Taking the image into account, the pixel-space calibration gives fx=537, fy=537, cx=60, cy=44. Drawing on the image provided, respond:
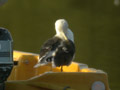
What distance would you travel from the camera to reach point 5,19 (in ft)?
48.8

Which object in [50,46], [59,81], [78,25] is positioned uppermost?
[78,25]

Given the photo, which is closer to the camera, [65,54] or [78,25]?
[65,54]

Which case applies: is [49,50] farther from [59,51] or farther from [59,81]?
[59,81]

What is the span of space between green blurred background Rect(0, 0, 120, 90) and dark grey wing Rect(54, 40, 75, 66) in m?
4.75

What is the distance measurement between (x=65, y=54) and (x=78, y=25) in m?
11.4

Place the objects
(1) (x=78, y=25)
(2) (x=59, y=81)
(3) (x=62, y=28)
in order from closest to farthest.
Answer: (2) (x=59, y=81) → (3) (x=62, y=28) → (1) (x=78, y=25)

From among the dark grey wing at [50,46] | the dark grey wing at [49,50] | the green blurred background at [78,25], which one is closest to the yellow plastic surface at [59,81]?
the dark grey wing at [49,50]

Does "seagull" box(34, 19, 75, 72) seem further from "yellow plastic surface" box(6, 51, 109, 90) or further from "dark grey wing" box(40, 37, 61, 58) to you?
"yellow plastic surface" box(6, 51, 109, 90)

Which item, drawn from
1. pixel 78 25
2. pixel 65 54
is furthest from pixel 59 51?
pixel 78 25

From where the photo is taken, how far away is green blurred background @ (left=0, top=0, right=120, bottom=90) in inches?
436

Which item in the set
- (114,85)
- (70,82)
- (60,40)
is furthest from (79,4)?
(70,82)

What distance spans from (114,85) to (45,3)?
922 centimetres

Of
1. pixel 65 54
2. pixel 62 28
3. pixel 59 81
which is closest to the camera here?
pixel 59 81

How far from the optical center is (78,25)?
15453 millimetres
